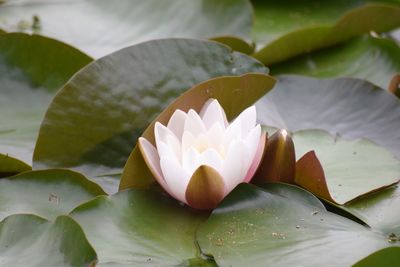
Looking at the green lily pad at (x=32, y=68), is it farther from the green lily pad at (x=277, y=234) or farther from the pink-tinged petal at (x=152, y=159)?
the green lily pad at (x=277, y=234)

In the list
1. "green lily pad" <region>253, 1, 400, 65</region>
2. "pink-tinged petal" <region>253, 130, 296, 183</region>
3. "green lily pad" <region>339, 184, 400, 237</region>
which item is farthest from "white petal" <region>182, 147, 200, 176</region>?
"green lily pad" <region>253, 1, 400, 65</region>

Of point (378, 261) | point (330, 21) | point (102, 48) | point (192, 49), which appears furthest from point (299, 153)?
point (330, 21)

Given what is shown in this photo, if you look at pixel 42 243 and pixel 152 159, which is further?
pixel 152 159

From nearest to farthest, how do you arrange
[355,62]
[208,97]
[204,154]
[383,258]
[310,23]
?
[383,258], [204,154], [208,97], [355,62], [310,23]

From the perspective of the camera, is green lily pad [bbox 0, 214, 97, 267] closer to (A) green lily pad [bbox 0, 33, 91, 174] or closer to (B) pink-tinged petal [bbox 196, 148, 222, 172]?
(B) pink-tinged petal [bbox 196, 148, 222, 172]

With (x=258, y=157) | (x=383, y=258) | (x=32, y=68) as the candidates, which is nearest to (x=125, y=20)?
(x=32, y=68)

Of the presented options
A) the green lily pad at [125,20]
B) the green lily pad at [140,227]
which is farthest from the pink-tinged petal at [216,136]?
the green lily pad at [125,20]

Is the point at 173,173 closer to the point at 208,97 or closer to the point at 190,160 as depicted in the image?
the point at 190,160
